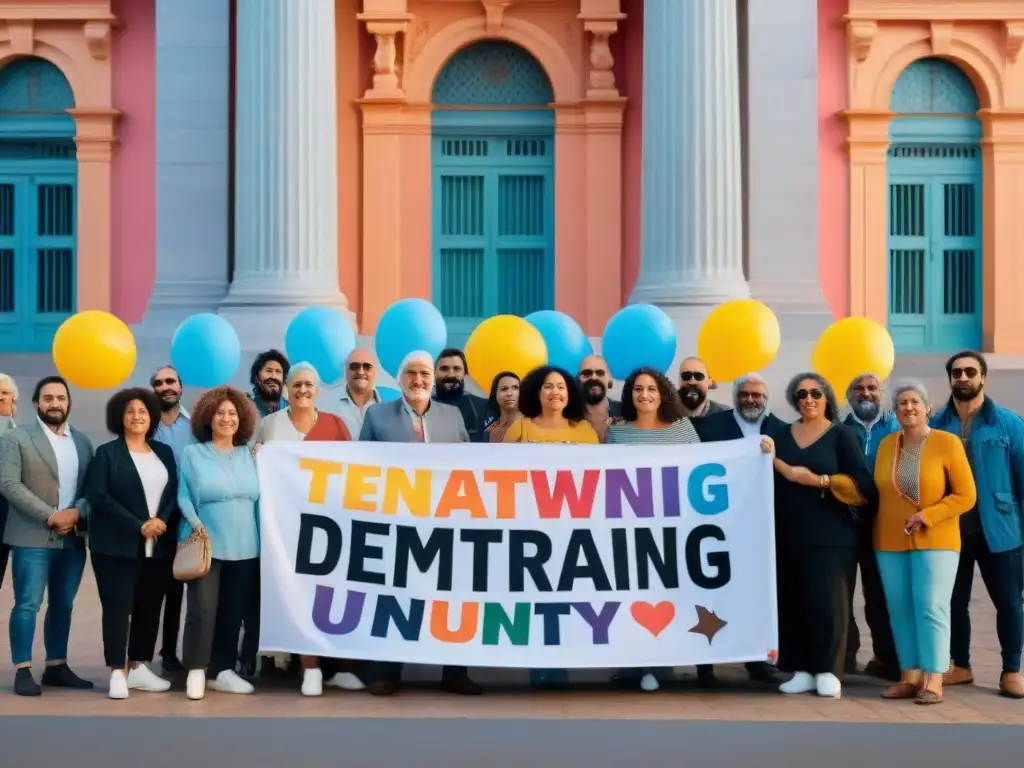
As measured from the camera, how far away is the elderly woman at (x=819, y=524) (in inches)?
347

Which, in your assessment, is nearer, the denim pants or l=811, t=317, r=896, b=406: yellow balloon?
the denim pants

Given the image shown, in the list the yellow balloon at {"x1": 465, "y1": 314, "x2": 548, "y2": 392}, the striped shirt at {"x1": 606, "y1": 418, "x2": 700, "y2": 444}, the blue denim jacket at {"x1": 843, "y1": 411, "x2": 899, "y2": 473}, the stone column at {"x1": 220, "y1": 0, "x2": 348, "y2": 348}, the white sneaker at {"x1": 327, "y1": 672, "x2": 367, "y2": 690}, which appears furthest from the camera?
the stone column at {"x1": 220, "y1": 0, "x2": 348, "y2": 348}

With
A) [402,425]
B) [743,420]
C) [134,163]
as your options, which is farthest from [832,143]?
[402,425]

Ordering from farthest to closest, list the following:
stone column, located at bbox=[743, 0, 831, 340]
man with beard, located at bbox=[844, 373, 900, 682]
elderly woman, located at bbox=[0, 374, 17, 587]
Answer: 1. stone column, located at bbox=[743, 0, 831, 340]
2. man with beard, located at bbox=[844, 373, 900, 682]
3. elderly woman, located at bbox=[0, 374, 17, 587]

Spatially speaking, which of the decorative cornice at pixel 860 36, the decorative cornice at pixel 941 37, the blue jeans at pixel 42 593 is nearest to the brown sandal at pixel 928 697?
the blue jeans at pixel 42 593

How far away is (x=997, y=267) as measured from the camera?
2100 centimetres

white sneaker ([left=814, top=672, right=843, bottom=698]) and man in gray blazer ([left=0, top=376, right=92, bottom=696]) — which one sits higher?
man in gray blazer ([left=0, top=376, right=92, bottom=696])

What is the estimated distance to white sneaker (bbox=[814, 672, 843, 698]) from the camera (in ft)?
28.7

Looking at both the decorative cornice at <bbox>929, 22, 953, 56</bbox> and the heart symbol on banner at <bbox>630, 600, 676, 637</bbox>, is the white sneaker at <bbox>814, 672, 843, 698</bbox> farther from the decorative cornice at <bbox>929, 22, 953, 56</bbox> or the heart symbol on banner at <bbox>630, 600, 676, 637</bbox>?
the decorative cornice at <bbox>929, 22, 953, 56</bbox>

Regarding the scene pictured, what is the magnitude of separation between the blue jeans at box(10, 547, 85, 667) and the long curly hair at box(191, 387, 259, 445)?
35.7 inches

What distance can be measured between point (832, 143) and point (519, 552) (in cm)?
1319

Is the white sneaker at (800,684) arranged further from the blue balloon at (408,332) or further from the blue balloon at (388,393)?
the blue balloon at (408,332)

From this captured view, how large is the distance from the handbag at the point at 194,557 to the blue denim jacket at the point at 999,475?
13.5 ft

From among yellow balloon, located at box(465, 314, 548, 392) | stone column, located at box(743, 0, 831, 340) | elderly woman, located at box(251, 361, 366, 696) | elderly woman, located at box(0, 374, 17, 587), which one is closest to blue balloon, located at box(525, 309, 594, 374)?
yellow balloon, located at box(465, 314, 548, 392)
